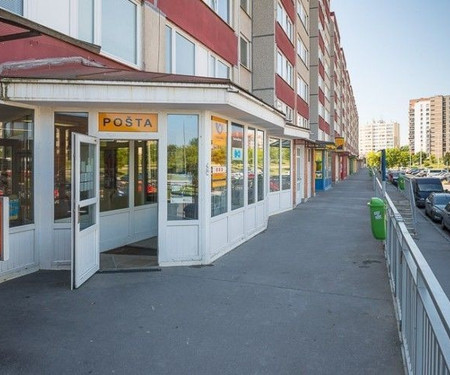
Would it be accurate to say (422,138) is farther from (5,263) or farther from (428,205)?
(5,263)

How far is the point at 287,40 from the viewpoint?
21109mm

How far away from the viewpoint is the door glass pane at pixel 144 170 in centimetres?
1038

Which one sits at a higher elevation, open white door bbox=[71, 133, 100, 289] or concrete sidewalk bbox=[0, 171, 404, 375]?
open white door bbox=[71, 133, 100, 289]

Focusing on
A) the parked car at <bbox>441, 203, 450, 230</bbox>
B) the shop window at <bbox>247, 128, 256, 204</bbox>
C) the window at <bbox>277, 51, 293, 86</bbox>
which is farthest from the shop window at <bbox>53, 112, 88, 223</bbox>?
the window at <bbox>277, 51, 293, 86</bbox>

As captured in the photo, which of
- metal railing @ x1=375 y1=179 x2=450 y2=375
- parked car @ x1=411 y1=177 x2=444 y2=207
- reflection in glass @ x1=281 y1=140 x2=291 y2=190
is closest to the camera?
metal railing @ x1=375 y1=179 x2=450 y2=375

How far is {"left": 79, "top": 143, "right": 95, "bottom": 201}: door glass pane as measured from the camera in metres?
6.93

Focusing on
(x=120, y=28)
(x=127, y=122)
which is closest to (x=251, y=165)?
(x=127, y=122)

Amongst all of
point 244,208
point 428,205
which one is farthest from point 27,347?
point 428,205

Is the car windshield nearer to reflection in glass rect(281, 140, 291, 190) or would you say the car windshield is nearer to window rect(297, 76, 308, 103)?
window rect(297, 76, 308, 103)

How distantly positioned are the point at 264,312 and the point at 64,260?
405 centimetres

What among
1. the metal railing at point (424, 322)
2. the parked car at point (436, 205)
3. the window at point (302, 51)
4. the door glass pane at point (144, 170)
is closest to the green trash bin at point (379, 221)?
the metal railing at point (424, 322)

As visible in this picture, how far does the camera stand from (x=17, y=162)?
7.17 meters

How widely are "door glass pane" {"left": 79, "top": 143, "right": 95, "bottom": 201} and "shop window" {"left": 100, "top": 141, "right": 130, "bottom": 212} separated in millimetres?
2189

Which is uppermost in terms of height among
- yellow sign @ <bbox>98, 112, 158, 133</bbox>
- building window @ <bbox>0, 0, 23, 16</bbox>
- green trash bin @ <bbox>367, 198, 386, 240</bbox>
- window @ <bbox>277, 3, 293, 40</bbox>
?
window @ <bbox>277, 3, 293, 40</bbox>
